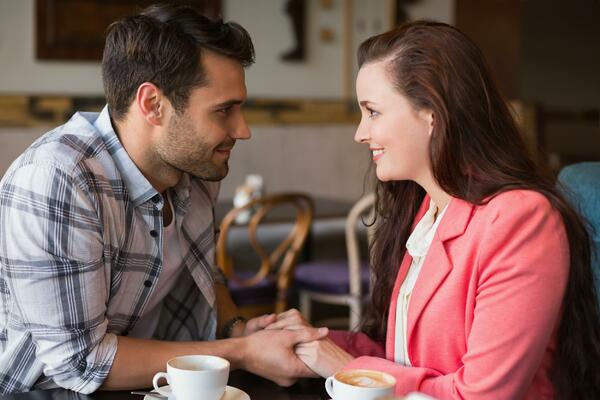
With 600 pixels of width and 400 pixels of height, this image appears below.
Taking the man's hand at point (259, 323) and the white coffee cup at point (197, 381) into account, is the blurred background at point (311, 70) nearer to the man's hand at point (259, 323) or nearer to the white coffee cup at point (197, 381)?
the man's hand at point (259, 323)

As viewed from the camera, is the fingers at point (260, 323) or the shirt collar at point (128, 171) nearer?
the shirt collar at point (128, 171)

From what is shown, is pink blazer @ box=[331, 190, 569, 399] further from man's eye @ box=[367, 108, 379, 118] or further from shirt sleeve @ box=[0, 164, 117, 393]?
shirt sleeve @ box=[0, 164, 117, 393]

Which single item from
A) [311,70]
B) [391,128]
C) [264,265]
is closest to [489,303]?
[391,128]

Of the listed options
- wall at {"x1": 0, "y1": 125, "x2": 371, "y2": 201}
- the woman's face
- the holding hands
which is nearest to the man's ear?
the woman's face

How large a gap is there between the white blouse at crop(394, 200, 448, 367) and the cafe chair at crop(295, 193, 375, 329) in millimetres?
2285

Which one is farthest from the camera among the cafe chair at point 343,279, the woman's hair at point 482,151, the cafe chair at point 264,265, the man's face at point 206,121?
the cafe chair at point 343,279

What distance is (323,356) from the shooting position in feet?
5.40

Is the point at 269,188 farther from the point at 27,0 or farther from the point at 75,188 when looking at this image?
the point at 75,188

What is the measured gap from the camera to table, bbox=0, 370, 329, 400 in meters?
1.45

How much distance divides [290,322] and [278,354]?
0.16 m

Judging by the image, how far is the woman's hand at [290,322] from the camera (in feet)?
5.82

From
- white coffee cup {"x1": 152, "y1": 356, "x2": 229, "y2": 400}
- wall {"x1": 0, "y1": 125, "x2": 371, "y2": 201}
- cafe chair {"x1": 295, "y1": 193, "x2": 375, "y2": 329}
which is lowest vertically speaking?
cafe chair {"x1": 295, "y1": 193, "x2": 375, "y2": 329}

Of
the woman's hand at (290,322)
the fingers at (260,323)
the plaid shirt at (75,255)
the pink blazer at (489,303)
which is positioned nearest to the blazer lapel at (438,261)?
the pink blazer at (489,303)

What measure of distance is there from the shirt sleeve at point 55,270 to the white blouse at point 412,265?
1.71ft
